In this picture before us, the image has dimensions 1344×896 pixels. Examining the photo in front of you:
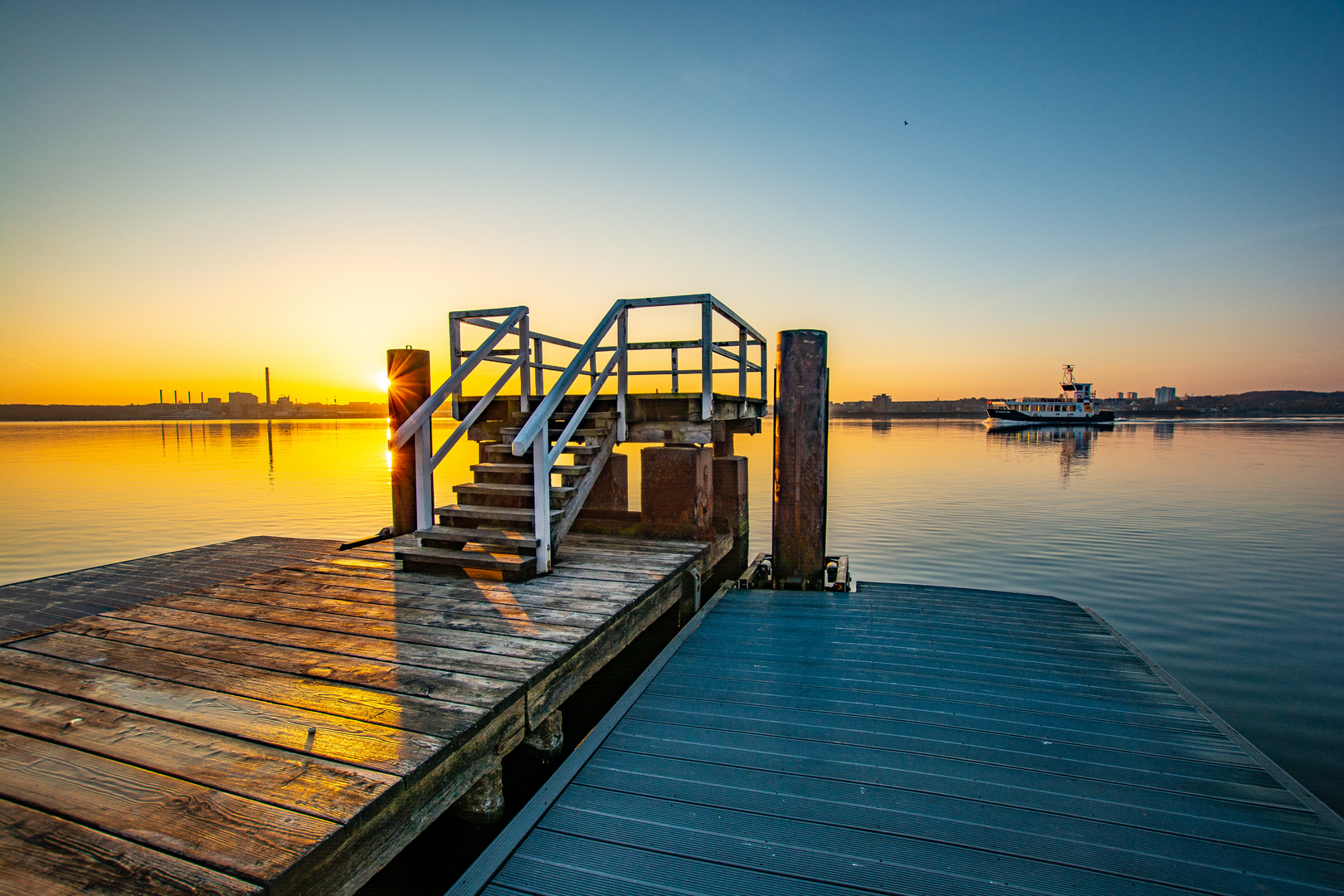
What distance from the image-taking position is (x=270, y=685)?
2807 millimetres

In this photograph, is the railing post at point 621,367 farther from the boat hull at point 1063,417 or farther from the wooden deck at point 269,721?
the boat hull at point 1063,417

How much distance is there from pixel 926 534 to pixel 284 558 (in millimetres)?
12287

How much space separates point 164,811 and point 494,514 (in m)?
3.25

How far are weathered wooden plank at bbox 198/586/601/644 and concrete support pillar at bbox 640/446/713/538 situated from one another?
2539 mm

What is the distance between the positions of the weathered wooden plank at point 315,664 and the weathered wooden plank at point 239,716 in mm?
304

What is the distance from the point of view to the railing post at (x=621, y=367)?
6242 mm

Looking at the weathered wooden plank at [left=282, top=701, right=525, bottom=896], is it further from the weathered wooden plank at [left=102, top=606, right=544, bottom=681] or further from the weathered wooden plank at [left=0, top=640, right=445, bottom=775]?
the weathered wooden plank at [left=102, top=606, right=544, bottom=681]

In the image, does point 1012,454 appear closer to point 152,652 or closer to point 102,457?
point 152,652

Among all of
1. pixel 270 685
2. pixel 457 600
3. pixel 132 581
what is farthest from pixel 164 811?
pixel 132 581

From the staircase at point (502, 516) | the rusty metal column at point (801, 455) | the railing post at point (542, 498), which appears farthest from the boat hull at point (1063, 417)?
the railing post at point (542, 498)

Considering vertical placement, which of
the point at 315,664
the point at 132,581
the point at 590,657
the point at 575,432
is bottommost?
the point at 132,581

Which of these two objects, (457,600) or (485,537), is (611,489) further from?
(457,600)

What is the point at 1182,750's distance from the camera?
289 centimetres

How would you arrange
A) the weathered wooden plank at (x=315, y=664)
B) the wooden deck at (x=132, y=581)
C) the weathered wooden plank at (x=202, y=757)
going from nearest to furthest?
1. the weathered wooden plank at (x=202, y=757)
2. the weathered wooden plank at (x=315, y=664)
3. the wooden deck at (x=132, y=581)
